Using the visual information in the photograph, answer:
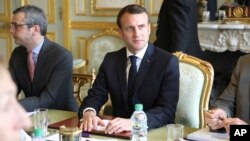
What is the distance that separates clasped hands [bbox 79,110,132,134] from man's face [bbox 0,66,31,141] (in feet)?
3.42

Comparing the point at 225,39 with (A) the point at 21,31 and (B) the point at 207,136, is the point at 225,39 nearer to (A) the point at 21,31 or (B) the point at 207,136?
(A) the point at 21,31

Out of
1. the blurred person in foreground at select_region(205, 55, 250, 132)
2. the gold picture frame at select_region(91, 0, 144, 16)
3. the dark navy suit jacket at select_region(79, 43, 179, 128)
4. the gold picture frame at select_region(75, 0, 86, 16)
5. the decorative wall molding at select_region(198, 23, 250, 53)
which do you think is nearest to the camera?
the blurred person in foreground at select_region(205, 55, 250, 132)

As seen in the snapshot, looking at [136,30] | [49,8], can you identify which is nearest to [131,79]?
[136,30]

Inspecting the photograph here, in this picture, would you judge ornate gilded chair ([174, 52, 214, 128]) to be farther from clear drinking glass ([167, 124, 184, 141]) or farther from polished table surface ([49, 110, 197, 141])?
clear drinking glass ([167, 124, 184, 141])

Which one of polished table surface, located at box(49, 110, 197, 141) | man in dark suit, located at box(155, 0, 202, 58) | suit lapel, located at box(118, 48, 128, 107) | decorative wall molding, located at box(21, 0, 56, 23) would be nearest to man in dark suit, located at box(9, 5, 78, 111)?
polished table surface, located at box(49, 110, 197, 141)

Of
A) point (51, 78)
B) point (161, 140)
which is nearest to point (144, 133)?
point (161, 140)

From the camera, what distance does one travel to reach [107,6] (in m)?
4.90

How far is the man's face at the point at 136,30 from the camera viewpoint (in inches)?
89.7

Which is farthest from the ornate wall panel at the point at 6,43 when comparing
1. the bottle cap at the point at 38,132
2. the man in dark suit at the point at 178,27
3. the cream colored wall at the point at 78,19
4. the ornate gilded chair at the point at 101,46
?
the bottle cap at the point at 38,132

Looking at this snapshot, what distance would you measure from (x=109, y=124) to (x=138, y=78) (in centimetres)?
46

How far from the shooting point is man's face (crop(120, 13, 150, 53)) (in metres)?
2.28

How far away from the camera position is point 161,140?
181 cm

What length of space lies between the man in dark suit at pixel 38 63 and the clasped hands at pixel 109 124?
63 cm

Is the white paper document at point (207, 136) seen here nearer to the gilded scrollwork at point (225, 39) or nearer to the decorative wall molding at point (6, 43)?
the gilded scrollwork at point (225, 39)
